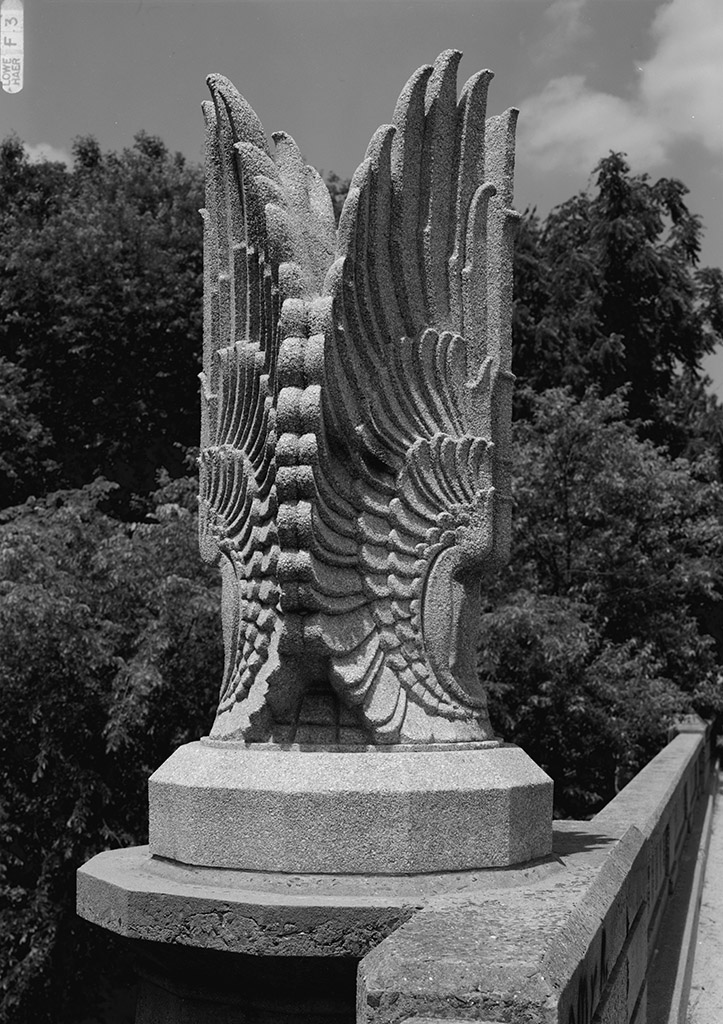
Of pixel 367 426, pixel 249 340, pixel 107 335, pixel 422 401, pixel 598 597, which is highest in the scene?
pixel 107 335

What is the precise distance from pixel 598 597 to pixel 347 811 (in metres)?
10.9

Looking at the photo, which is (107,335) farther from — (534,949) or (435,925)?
(534,949)

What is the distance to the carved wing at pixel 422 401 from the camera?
442 centimetres

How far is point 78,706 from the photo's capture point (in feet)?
36.6

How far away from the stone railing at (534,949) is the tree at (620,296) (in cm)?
1660

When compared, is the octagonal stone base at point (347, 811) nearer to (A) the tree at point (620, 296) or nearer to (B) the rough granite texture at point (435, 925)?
(B) the rough granite texture at point (435, 925)

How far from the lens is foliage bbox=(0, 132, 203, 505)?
18812 millimetres

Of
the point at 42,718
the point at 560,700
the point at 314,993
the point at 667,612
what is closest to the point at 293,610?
the point at 314,993

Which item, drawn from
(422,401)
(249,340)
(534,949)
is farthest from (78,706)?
(534,949)

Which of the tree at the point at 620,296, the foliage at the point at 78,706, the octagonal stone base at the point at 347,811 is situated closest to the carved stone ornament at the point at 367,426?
the octagonal stone base at the point at 347,811

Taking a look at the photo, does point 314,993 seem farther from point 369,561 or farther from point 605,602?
point 605,602

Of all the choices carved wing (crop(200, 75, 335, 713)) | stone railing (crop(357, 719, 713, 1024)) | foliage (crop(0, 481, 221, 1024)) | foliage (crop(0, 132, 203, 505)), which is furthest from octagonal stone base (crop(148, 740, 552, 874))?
foliage (crop(0, 132, 203, 505))

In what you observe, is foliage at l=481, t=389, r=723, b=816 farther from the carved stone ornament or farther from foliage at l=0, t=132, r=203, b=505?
A: the carved stone ornament

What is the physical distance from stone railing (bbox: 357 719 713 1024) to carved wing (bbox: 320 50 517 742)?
76 cm
